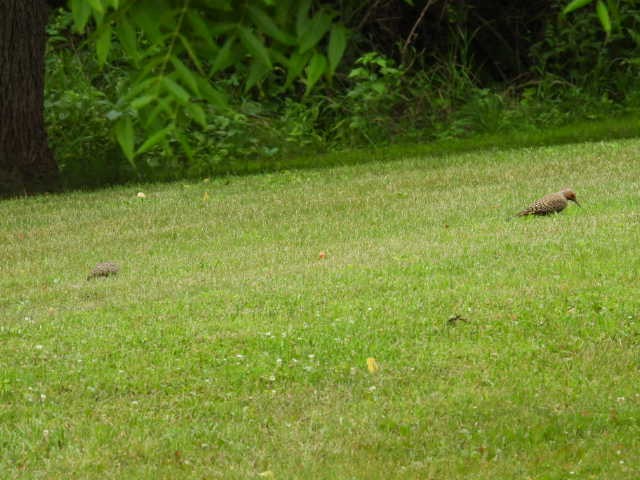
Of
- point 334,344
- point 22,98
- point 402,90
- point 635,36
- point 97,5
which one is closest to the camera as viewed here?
point 97,5

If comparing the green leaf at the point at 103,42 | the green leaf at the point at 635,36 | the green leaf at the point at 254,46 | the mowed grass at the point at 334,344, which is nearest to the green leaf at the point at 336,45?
the green leaf at the point at 254,46

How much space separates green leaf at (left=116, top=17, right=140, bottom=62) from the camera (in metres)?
2.35

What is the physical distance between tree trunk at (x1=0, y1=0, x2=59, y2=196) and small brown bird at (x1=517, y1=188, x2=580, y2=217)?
637cm

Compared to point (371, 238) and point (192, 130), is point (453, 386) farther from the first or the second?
point (192, 130)

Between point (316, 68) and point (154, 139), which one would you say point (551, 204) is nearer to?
point (316, 68)

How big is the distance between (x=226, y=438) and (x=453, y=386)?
1.21 meters

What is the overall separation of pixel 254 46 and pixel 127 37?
269 millimetres

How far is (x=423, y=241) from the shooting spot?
352 inches

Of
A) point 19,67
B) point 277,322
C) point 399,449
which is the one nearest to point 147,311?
point 277,322

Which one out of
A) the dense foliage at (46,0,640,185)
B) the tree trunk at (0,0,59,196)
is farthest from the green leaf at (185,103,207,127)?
the tree trunk at (0,0,59,196)

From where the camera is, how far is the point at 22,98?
13180mm

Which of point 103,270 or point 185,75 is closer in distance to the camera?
point 185,75

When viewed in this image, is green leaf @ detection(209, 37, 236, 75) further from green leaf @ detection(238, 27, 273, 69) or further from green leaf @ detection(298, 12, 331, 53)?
green leaf @ detection(298, 12, 331, 53)

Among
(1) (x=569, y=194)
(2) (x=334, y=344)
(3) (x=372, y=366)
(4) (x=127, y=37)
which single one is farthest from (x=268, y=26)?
(1) (x=569, y=194)
